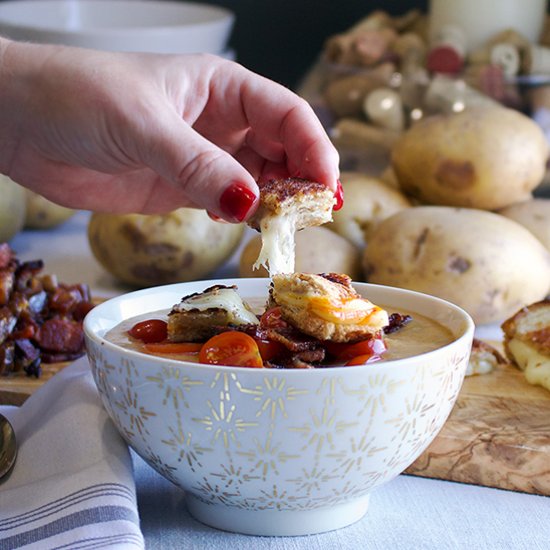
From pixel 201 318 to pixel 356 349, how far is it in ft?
0.46

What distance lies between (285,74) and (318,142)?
2256mm

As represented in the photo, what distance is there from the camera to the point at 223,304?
88 centimetres

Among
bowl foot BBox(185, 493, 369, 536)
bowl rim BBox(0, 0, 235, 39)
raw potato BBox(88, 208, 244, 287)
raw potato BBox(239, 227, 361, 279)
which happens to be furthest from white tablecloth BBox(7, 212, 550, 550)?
bowl rim BBox(0, 0, 235, 39)

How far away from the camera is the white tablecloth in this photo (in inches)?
33.6

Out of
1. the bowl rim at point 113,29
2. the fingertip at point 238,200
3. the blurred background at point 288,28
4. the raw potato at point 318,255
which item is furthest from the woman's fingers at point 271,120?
the blurred background at point 288,28

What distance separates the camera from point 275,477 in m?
0.79

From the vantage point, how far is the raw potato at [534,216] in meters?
1.63

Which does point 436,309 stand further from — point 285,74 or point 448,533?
point 285,74

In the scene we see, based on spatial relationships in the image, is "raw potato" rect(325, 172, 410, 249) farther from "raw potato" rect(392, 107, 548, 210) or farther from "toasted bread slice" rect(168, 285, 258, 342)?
"toasted bread slice" rect(168, 285, 258, 342)

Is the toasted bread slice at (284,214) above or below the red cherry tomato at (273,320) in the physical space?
above

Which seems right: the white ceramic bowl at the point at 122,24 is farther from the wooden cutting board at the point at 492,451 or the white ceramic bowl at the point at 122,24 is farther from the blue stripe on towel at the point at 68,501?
the blue stripe on towel at the point at 68,501

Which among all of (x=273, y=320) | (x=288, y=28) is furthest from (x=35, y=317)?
(x=288, y=28)

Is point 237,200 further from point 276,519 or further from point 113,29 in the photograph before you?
point 113,29

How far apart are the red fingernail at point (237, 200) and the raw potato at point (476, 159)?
838mm
